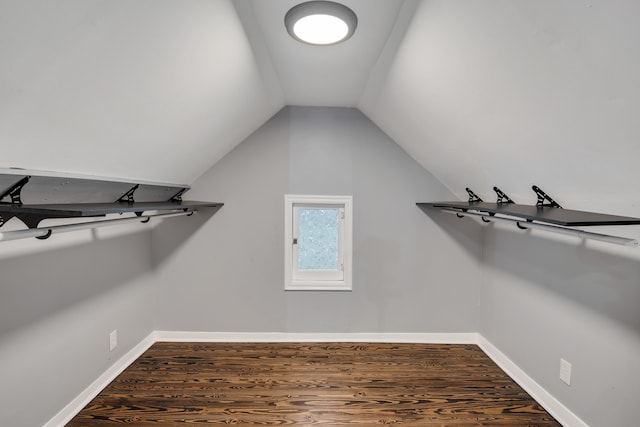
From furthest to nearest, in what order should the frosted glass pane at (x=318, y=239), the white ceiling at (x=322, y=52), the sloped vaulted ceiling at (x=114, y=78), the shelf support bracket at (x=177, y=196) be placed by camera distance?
the frosted glass pane at (x=318, y=239)
the shelf support bracket at (x=177, y=196)
the white ceiling at (x=322, y=52)
the sloped vaulted ceiling at (x=114, y=78)

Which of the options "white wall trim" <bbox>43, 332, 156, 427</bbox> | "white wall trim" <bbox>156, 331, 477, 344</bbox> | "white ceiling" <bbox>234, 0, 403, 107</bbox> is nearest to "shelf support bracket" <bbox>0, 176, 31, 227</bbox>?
"white ceiling" <bbox>234, 0, 403, 107</bbox>

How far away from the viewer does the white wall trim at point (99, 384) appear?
1.64 metres

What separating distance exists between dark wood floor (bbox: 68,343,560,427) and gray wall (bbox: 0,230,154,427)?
0.80 feet

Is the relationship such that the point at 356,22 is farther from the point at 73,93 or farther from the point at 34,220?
the point at 34,220

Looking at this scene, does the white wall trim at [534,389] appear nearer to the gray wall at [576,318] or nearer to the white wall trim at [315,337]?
the gray wall at [576,318]

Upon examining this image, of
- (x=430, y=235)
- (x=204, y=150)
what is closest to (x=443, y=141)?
(x=430, y=235)

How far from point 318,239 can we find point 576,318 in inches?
72.5

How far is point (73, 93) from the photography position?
99 centimetres

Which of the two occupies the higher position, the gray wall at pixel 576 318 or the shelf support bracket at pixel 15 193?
the shelf support bracket at pixel 15 193

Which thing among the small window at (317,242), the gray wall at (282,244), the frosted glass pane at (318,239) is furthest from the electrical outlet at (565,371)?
the frosted glass pane at (318,239)

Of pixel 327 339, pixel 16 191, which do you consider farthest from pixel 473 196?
pixel 16 191

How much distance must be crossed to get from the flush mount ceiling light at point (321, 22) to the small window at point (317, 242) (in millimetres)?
1409

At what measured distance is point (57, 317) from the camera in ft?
5.26

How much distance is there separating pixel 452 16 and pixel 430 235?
182cm
